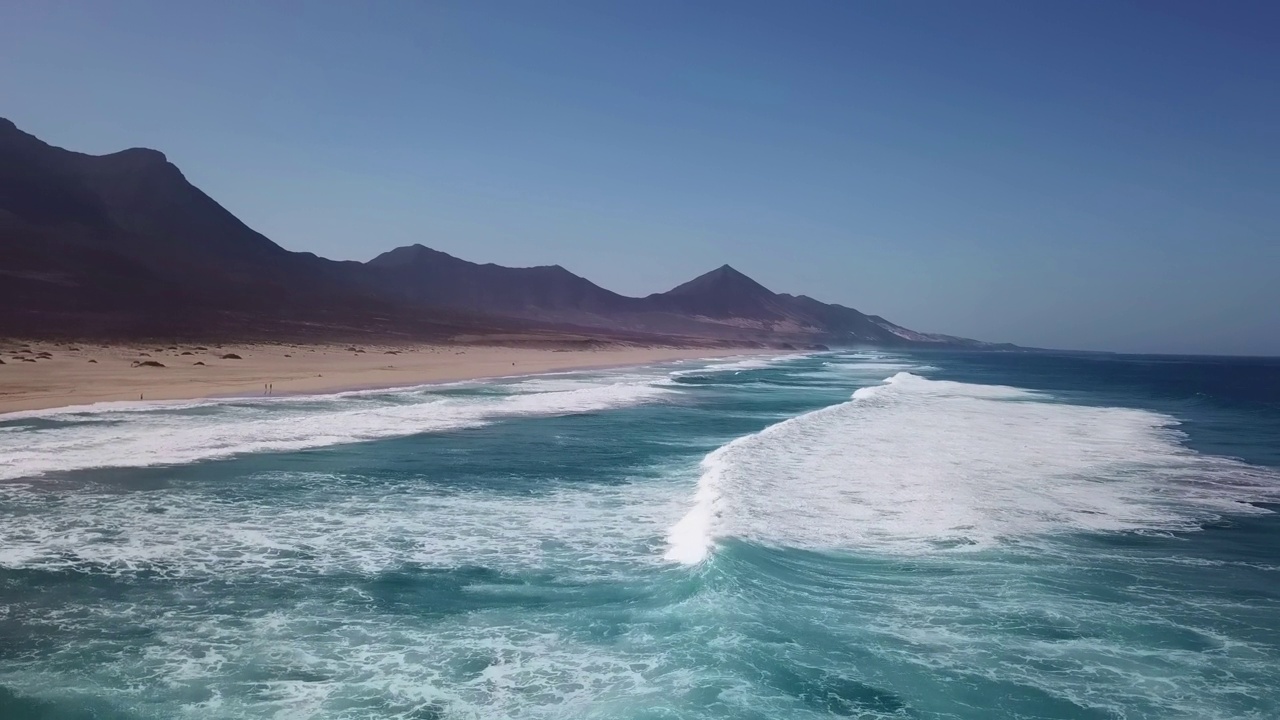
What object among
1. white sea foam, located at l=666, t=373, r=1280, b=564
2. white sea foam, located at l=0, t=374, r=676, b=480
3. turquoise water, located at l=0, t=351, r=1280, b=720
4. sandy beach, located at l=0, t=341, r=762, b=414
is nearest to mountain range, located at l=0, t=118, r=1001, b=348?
sandy beach, located at l=0, t=341, r=762, b=414

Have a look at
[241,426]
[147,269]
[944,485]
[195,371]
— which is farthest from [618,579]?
[147,269]

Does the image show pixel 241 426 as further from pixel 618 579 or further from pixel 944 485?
pixel 944 485

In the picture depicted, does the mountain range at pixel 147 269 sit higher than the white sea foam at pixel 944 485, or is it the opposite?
the mountain range at pixel 147 269

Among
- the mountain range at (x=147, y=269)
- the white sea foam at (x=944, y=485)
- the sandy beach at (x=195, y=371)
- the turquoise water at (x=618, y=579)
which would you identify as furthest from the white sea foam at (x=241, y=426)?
the mountain range at (x=147, y=269)

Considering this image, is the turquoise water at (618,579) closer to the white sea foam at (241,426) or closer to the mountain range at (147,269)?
the white sea foam at (241,426)

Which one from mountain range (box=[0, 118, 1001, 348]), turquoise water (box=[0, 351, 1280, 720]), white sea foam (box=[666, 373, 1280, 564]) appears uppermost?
mountain range (box=[0, 118, 1001, 348])

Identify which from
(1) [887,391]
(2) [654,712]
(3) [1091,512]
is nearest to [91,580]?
(2) [654,712]

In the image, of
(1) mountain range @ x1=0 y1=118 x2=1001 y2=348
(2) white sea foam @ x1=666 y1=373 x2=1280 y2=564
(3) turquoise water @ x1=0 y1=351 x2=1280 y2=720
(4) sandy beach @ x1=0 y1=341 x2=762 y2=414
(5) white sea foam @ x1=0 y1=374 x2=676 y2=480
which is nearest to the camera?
(3) turquoise water @ x1=0 y1=351 x2=1280 y2=720

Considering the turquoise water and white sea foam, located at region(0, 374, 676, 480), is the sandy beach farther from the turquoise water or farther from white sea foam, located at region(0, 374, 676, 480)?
the turquoise water
